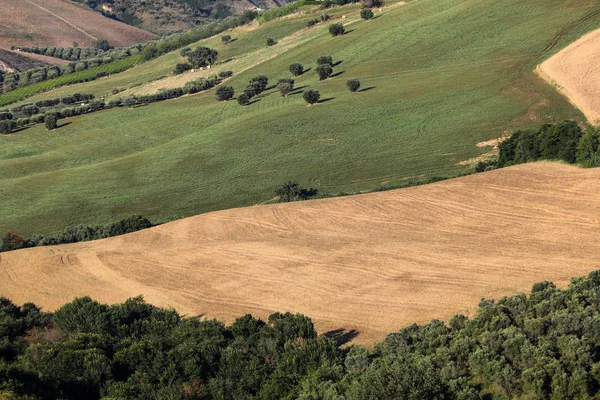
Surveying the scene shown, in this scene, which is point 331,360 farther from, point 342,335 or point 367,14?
point 367,14

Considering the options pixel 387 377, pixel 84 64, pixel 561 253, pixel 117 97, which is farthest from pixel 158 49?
pixel 387 377

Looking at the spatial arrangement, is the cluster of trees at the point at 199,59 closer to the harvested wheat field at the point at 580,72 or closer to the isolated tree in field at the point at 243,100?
the isolated tree in field at the point at 243,100

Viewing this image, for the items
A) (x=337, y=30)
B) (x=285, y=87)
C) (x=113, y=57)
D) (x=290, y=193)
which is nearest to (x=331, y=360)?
(x=290, y=193)

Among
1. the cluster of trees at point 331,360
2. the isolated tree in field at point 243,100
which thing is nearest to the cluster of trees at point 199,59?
the isolated tree in field at point 243,100

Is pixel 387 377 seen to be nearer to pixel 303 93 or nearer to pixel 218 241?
pixel 218 241

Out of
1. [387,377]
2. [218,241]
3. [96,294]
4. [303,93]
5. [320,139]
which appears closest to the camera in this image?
[387,377]

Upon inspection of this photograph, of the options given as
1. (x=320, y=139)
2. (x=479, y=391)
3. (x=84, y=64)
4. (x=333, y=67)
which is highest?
(x=84, y=64)

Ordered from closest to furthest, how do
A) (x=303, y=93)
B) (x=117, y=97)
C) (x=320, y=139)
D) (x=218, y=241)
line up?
(x=218, y=241), (x=320, y=139), (x=303, y=93), (x=117, y=97)
